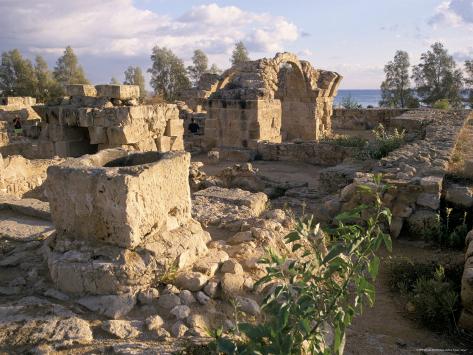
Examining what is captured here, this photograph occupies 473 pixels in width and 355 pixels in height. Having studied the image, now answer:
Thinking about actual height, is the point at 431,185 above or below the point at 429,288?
above

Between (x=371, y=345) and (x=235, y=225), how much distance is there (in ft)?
6.89

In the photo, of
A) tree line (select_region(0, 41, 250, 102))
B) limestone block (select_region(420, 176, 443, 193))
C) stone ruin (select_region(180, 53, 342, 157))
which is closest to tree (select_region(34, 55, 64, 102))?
tree line (select_region(0, 41, 250, 102))

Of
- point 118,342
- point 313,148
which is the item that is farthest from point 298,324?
point 313,148

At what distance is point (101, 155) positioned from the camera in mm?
4164

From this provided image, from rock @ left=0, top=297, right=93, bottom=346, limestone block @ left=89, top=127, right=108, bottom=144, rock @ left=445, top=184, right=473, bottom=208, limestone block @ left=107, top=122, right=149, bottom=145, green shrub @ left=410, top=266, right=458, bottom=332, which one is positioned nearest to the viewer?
rock @ left=0, top=297, right=93, bottom=346

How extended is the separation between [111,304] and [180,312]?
19.8 inches

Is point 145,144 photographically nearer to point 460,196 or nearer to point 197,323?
point 460,196

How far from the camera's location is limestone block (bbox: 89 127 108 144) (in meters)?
8.51

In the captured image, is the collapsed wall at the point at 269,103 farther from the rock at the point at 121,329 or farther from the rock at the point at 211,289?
the rock at the point at 121,329

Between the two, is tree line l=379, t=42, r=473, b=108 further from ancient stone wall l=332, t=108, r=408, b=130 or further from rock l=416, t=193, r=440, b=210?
rock l=416, t=193, r=440, b=210

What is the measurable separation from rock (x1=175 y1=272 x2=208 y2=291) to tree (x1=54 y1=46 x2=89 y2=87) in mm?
33895

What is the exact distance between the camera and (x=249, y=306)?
315 centimetres

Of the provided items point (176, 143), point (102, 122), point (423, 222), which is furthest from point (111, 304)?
point (176, 143)

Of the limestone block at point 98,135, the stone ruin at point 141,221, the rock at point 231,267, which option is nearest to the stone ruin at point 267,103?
the stone ruin at point 141,221
